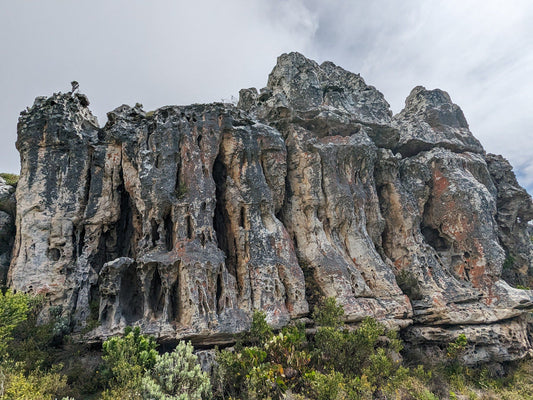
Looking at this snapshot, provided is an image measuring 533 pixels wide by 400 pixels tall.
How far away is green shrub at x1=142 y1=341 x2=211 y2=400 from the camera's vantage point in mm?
11633

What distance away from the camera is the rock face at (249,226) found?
17156mm

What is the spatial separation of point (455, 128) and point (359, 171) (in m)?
14.3

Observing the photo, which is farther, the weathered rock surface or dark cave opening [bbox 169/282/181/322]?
the weathered rock surface

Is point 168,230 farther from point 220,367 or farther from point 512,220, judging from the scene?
point 512,220

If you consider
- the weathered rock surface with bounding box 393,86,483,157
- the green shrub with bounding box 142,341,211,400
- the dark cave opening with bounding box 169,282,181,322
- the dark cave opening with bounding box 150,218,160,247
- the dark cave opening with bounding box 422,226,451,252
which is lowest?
the green shrub with bounding box 142,341,211,400

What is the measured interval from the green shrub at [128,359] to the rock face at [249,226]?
1.81m

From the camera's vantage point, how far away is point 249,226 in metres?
19.6

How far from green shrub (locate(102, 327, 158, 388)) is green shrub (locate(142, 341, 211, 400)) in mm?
455

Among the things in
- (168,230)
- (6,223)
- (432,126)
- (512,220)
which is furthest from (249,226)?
(512,220)

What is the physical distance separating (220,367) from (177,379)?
2225 mm

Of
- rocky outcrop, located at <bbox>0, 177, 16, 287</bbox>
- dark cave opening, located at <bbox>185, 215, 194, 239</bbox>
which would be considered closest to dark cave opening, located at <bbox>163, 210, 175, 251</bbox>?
dark cave opening, located at <bbox>185, 215, 194, 239</bbox>

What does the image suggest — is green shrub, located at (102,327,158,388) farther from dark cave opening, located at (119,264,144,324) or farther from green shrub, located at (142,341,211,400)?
dark cave opening, located at (119,264,144,324)

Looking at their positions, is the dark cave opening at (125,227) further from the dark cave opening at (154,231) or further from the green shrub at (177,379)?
the green shrub at (177,379)

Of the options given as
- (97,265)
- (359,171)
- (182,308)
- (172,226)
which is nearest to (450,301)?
(359,171)
